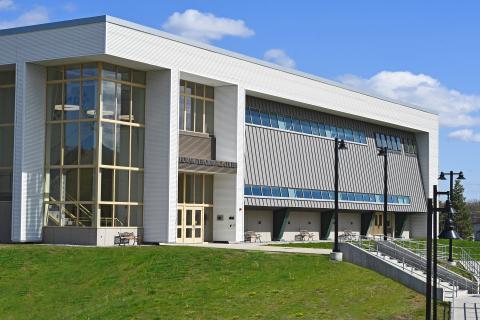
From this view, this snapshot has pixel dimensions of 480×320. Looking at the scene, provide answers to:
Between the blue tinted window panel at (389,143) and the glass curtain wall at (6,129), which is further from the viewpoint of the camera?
the blue tinted window panel at (389,143)

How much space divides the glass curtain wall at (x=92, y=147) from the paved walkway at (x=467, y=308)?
17178 mm

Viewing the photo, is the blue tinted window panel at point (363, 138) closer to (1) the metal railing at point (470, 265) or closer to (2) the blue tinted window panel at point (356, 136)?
(2) the blue tinted window panel at point (356, 136)

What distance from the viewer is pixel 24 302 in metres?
28.2

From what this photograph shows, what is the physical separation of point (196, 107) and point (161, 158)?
5.08 metres

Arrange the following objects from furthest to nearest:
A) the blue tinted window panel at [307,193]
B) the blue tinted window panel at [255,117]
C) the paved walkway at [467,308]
Result: the blue tinted window panel at [307,193]
the blue tinted window panel at [255,117]
the paved walkway at [467,308]

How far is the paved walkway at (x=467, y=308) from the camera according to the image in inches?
1086

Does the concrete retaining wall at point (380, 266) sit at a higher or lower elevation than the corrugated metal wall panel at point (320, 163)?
lower

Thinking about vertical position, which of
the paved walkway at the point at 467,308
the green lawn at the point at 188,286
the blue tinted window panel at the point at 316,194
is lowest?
the paved walkway at the point at 467,308


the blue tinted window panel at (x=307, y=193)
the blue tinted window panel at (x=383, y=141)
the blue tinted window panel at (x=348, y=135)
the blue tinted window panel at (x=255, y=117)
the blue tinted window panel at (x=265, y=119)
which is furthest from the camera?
the blue tinted window panel at (x=383, y=141)

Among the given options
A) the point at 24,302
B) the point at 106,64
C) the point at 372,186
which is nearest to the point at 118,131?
the point at 106,64

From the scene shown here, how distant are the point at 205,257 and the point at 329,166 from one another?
2557cm

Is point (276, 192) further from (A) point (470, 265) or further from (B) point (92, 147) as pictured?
(B) point (92, 147)

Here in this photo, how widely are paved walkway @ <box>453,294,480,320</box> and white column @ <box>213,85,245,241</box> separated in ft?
A: 56.4

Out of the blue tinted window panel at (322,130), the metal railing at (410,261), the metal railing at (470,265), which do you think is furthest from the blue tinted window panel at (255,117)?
the metal railing at (410,261)
